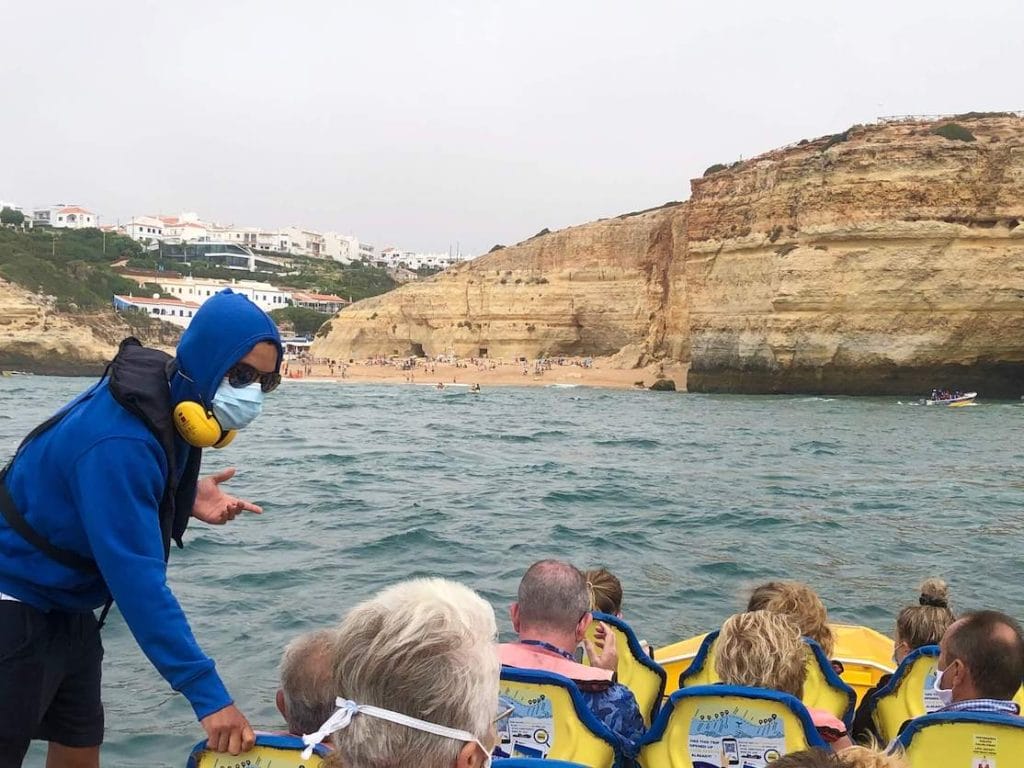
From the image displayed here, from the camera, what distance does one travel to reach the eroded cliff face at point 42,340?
73.1 meters

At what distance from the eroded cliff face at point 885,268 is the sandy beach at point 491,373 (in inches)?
471

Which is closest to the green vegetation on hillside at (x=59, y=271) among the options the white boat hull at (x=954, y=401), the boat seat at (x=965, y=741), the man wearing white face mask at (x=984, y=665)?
the white boat hull at (x=954, y=401)

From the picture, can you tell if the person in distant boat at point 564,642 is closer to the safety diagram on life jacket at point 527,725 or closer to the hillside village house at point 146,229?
the safety diagram on life jacket at point 527,725

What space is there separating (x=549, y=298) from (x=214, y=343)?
74.7 m

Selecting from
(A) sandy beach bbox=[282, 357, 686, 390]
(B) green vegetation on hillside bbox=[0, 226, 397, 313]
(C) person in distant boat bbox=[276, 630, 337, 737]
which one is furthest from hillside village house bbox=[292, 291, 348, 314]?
(C) person in distant boat bbox=[276, 630, 337, 737]

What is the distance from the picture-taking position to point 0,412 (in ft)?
104

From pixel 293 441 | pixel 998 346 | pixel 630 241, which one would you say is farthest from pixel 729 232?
pixel 293 441

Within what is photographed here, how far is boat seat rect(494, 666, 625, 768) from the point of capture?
343 cm

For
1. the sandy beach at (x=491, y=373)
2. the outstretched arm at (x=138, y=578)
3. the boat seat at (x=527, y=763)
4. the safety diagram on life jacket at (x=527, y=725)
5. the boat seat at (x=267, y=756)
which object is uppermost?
the outstretched arm at (x=138, y=578)

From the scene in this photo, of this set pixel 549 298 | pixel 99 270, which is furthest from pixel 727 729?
pixel 99 270

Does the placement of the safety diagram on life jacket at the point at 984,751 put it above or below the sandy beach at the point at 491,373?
above

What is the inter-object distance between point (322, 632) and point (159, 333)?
9843 centimetres

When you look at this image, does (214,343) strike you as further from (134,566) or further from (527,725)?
(527,725)

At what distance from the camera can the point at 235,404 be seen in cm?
313
